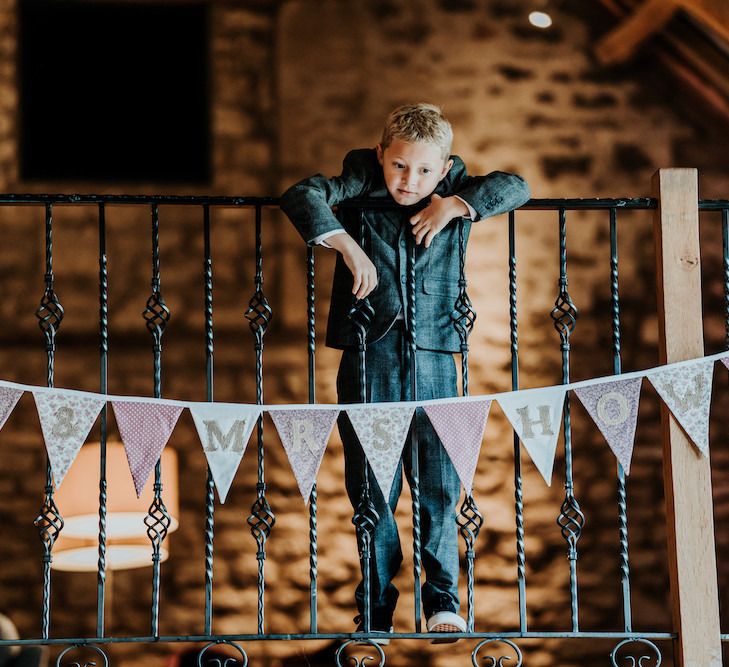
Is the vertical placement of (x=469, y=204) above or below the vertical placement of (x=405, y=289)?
above

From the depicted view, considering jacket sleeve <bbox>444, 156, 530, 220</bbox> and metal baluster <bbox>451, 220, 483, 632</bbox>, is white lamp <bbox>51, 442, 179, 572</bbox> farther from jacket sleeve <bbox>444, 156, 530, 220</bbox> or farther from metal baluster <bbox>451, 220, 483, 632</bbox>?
jacket sleeve <bbox>444, 156, 530, 220</bbox>

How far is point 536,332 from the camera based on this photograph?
5695 millimetres

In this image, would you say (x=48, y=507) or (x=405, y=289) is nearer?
(x=48, y=507)

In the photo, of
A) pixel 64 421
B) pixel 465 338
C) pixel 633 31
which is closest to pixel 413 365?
pixel 465 338

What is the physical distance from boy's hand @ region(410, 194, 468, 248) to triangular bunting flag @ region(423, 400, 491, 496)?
1.43 feet

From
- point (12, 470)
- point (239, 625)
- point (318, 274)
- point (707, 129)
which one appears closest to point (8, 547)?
point (12, 470)

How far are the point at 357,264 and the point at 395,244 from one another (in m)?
0.19

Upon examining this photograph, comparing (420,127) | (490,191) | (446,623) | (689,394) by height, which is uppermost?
(420,127)

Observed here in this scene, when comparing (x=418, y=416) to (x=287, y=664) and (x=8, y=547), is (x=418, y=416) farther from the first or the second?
(x=8, y=547)

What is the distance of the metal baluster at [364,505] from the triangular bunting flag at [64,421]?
0.67m

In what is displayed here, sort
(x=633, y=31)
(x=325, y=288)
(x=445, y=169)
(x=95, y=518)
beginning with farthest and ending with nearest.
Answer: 1. (x=633, y=31)
2. (x=325, y=288)
3. (x=95, y=518)
4. (x=445, y=169)

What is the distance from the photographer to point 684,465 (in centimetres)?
307

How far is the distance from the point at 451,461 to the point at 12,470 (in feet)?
10.4

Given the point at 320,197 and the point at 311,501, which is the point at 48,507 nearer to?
the point at 311,501
